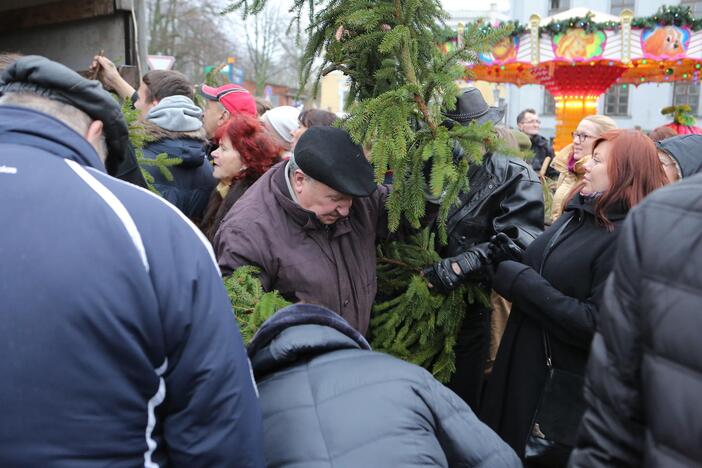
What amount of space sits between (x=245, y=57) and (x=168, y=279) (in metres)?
40.6

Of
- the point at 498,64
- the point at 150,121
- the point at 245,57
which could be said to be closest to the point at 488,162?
the point at 150,121

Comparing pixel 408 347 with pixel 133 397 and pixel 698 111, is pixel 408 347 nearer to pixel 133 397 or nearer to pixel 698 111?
pixel 133 397

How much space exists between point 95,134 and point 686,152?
2.69 m

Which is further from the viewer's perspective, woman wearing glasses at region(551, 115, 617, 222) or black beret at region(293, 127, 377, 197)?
woman wearing glasses at region(551, 115, 617, 222)

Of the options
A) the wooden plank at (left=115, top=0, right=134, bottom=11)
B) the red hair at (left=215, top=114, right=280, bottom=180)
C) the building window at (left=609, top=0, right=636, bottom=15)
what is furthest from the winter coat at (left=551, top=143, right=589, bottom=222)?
the building window at (left=609, top=0, right=636, bottom=15)

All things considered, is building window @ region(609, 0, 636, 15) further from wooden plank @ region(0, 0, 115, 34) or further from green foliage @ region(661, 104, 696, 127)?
wooden plank @ region(0, 0, 115, 34)

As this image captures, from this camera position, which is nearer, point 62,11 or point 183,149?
point 62,11

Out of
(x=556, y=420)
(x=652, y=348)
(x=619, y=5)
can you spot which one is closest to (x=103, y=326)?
(x=652, y=348)

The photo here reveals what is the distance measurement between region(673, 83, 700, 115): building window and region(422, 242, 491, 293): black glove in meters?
29.6

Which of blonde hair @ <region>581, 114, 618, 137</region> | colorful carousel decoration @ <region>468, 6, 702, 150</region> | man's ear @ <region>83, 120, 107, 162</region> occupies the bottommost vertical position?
blonde hair @ <region>581, 114, 618, 137</region>

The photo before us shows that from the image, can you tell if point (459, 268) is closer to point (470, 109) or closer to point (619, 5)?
point (470, 109)

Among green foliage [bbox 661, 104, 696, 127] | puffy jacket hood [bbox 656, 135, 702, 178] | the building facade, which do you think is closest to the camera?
puffy jacket hood [bbox 656, 135, 702, 178]

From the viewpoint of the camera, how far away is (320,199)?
2584 mm

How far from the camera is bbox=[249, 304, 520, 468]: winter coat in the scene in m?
1.32
